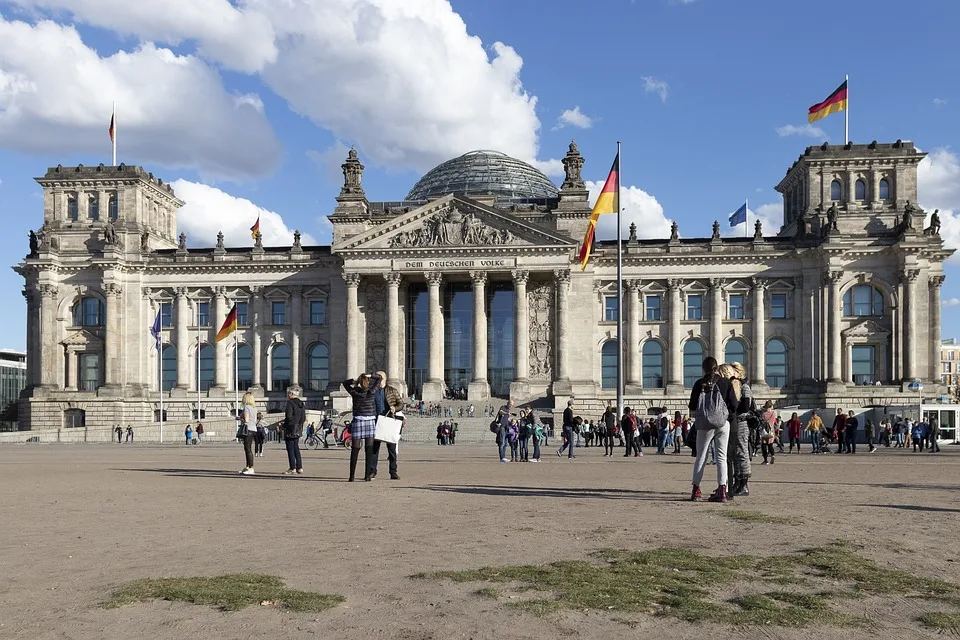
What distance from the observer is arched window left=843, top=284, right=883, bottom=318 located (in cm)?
7181

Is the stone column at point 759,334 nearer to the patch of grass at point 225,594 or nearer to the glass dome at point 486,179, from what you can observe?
the glass dome at point 486,179

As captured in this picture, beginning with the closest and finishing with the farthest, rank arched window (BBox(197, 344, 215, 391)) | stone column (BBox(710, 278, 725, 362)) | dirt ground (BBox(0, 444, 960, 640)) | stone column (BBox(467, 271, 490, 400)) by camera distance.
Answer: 1. dirt ground (BBox(0, 444, 960, 640))
2. stone column (BBox(467, 271, 490, 400))
3. stone column (BBox(710, 278, 725, 362))
4. arched window (BBox(197, 344, 215, 391))

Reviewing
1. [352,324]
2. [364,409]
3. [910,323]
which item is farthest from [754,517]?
[910,323]

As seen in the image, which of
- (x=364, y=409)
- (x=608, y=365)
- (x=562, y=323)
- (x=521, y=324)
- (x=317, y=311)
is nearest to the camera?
(x=364, y=409)

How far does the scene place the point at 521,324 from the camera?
72062 millimetres

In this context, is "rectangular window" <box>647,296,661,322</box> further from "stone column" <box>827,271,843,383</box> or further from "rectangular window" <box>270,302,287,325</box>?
"rectangular window" <box>270,302,287,325</box>

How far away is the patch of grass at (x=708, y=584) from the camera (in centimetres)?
792

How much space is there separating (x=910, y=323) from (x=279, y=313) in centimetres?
4981

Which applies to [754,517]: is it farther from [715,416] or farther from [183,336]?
[183,336]

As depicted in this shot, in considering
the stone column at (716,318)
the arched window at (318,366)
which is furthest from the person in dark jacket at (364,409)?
the arched window at (318,366)

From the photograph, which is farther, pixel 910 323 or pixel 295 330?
pixel 295 330

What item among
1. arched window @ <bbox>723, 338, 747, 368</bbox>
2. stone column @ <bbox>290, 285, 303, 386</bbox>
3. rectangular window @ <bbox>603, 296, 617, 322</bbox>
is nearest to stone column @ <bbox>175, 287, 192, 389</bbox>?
stone column @ <bbox>290, 285, 303, 386</bbox>

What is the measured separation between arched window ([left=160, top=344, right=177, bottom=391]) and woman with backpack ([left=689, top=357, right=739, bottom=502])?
68.9 metres

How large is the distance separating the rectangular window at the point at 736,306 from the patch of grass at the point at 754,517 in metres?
62.1
